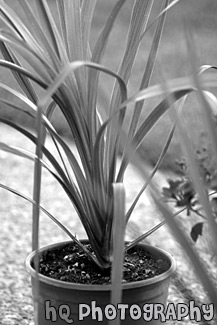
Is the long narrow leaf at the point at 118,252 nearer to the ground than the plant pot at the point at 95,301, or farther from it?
farther from it

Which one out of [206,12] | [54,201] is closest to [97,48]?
[54,201]

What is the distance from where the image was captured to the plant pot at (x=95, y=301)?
144cm

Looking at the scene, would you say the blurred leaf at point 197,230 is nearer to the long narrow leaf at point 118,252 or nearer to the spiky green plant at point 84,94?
the spiky green plant at point 84,94

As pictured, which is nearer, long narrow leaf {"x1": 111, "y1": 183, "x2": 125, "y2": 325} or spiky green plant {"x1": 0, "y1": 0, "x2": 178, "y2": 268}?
long narrow leaf {"x1": 111, "y1": 183, "x2": 125, "y2": 325}

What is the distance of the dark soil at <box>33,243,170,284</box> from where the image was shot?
60.6 inches

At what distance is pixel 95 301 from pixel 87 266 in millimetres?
165

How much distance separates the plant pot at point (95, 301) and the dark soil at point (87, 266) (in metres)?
0.05

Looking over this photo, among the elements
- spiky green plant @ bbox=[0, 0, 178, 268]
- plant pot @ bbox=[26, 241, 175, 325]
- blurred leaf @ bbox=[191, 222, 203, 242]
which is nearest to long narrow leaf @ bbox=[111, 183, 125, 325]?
spiky green plant @ bbox=[0, 0, 178, 268]

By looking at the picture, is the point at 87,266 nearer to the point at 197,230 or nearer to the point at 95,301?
the point at 95,301

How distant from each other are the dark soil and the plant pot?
0.05 meters

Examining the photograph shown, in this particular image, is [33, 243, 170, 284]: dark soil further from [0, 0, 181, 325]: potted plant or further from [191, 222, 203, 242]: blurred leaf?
[191, 222, 203, 242]: blurred leaf

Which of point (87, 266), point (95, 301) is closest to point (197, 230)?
point (87, 266)

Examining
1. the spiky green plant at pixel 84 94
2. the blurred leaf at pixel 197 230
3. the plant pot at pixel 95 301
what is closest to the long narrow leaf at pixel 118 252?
the spiky green plant at pixel 84 94

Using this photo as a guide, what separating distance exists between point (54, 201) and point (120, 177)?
1.78 meters
